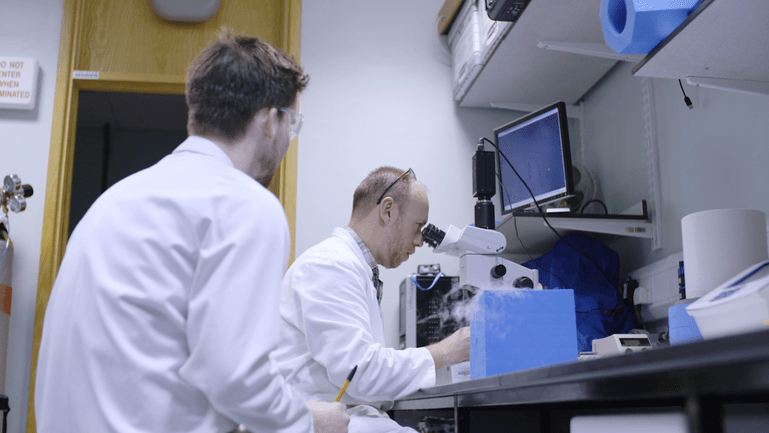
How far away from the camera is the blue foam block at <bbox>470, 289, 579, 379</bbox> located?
128cm

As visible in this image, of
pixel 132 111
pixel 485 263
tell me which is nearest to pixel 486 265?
pixel 485 263

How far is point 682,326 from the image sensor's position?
1.11 metres

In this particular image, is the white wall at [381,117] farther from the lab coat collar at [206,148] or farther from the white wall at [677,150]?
the lab coat collar at [206,148]

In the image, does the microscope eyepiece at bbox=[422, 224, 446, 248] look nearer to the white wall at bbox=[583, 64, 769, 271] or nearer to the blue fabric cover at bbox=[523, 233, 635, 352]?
the blue fabric cover at bbox=[523, 233, 635, 352]

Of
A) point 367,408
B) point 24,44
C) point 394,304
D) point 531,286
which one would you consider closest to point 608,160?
point 394,304

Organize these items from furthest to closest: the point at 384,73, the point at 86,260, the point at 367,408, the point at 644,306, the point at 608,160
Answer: the point at 384,73, the point at 608,160, the point at 644,306, the point at 367,408, the point at 86,260

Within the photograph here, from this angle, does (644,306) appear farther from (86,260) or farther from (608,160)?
(86,260)

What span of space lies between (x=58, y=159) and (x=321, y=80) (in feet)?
4.02

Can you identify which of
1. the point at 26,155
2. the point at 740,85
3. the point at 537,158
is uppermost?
the point at 26,155

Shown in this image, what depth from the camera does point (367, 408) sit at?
160 centimetres

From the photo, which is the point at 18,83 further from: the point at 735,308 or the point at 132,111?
the point at 735,308

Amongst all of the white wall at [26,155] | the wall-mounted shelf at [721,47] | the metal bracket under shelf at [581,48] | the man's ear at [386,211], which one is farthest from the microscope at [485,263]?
the white wall at [26,155]

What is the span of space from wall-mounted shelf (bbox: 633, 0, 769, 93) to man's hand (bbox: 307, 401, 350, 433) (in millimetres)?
951

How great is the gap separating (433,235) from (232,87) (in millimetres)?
948
